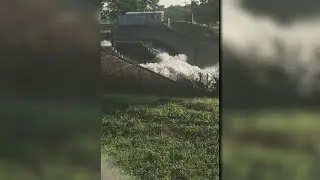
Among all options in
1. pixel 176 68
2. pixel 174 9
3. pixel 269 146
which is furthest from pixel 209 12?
pixel 269 146

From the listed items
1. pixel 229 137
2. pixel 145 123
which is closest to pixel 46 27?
pixel 145 123

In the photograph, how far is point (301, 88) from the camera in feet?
11.2

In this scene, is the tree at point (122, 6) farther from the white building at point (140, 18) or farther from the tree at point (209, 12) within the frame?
the tree at point (209, 12)

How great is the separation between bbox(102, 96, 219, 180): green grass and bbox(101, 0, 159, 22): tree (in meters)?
0.62

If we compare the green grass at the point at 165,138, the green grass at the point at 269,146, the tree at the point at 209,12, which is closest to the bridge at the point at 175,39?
the tree at the point at 209,12

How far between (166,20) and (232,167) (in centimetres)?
117

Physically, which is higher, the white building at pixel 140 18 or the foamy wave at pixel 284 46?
the white building at pixel 140 18

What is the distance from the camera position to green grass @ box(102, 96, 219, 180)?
340 cm

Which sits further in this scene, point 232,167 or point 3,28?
point 232,167

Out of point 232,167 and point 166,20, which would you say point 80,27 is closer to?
point 166,20

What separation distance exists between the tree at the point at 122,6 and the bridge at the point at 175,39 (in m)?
0.09

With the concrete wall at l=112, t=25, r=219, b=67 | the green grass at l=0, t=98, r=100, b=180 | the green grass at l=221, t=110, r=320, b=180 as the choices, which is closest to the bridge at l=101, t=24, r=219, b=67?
the concrete wall at l=112, t=25, r=219, b=67

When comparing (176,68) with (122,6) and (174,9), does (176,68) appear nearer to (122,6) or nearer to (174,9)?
(174,9)

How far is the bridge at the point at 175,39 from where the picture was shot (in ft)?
11.0
